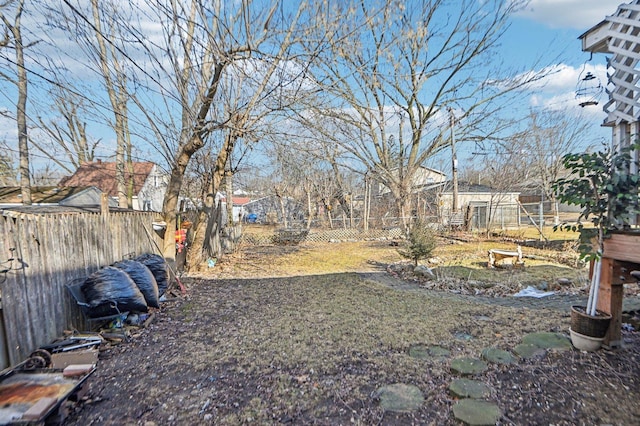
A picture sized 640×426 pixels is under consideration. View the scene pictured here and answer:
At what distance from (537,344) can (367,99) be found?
10597mm

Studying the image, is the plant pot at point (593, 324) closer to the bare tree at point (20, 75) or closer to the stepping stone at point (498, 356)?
the stepping stone at point (498, 356)

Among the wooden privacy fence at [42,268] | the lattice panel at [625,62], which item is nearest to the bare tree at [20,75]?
the wooden privacy fence at [42,268]

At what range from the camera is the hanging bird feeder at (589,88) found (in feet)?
16.9

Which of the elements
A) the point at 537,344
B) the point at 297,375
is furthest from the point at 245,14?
the point at 537,344

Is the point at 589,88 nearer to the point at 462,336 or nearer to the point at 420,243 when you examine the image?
the point at 420,243

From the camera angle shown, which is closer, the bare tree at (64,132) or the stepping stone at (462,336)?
the stepping stone at (462,336)

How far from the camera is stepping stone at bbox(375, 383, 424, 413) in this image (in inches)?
84.3

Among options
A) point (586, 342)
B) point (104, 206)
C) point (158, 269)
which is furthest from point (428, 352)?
point (104, 206)

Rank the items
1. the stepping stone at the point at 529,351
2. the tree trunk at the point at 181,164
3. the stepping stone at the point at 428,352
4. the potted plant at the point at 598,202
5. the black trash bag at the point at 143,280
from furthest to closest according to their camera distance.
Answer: the tree trunk at the point at 181,164, the black trash bag at the point at 143,280, the stepping stone at the point at 428,352, the stepping stone at the point at 529,351, the potted plant at the point at 598,202

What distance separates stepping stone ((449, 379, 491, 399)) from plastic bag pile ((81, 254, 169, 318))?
3.27 meters

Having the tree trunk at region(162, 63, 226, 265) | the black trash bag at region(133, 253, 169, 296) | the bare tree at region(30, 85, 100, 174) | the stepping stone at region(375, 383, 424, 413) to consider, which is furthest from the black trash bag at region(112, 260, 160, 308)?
the stepping stone at region(375, 383, 424, 413)

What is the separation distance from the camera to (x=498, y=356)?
2764mm

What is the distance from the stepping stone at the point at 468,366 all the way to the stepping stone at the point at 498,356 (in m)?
0.10

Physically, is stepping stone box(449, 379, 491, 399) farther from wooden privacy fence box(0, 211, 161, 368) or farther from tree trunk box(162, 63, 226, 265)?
tree trunk box(162, 63, 226, 265)
